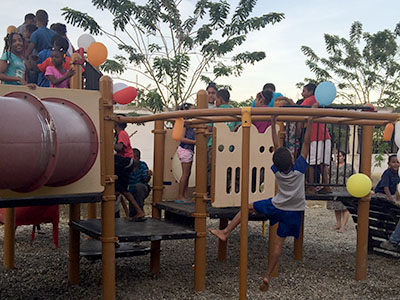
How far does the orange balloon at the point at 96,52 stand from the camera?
219 inches

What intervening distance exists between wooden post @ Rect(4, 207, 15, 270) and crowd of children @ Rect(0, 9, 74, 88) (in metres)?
1.62

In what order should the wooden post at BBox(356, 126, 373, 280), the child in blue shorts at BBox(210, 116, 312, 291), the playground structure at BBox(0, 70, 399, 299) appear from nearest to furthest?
1. the playground structure at BBox(0, 70, 399, 299)
2. the child in blue shorts at BBox(210, 116, 312, 291)
3. the wooden post at BBox(356, 126, 373, 280)

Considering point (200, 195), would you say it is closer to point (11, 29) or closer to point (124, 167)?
point (124, 167)

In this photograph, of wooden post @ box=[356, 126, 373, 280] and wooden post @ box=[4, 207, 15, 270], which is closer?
wooden post @ box=[356, 126, 373, 280]

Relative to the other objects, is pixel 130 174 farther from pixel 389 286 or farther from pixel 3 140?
pixel 389 286

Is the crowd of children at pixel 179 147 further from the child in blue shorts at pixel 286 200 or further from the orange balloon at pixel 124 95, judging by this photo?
the orange balloon at pixel 124 95

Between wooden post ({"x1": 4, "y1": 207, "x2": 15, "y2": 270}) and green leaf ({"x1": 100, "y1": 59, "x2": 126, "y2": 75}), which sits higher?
green leaf ({"x1": 100, "y1": 59, "x2": 126, "y2": 75})

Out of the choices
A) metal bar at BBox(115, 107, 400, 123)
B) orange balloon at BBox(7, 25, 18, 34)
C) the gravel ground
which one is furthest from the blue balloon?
orange balloon at BBox(7, 25, 18, 34)

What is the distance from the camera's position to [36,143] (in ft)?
11.3

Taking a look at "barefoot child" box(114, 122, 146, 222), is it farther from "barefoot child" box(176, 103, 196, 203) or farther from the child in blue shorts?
the child in blue shorts

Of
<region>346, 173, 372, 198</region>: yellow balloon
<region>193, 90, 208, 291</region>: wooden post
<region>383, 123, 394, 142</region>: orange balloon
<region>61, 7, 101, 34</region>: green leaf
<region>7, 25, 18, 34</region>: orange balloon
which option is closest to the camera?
Answer: <region>383, 123, 394, 142</region>: orange balloon

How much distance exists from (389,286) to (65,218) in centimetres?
692

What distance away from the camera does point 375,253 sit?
7.35m

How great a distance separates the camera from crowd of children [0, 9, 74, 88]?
5281 millimetres
